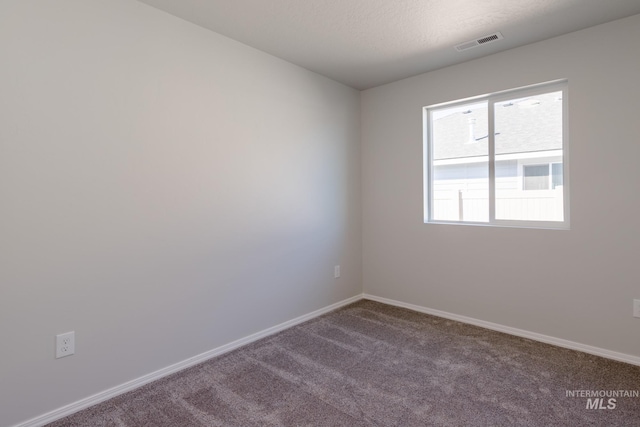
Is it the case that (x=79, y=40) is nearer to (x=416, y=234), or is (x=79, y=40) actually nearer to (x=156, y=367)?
(x=156, y=367)

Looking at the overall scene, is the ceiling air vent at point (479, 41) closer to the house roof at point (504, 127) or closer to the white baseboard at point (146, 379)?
the house roof at point (504, 127)

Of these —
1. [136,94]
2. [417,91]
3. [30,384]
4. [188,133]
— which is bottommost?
[30,384]

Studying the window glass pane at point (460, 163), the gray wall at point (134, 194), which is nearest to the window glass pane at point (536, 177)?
the window glass pane at point (460, 163)

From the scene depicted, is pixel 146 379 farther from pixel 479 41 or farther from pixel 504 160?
pixel 479 41

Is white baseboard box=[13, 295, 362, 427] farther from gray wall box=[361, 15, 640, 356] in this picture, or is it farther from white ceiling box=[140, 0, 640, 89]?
white ceiling box=[140, 0, 640, 89]

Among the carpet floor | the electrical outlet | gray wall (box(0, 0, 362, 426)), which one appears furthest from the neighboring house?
the electrical outlet

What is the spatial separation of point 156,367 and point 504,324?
274 centimetres

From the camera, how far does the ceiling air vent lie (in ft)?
8.35

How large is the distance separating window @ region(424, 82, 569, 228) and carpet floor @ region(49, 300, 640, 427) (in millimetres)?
1095

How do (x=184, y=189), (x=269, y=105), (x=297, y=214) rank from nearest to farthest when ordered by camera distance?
(x=184, y=189) < (x=269, y=105) < (x=297, y=214)

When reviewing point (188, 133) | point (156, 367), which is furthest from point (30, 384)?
point (188, 133)

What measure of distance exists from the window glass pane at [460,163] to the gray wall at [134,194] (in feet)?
4.54

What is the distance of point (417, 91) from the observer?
11.0 feet

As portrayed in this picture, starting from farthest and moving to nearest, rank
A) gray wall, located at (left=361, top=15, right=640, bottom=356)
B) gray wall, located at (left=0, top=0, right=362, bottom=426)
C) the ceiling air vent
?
the ceiling air vent
gray wall, located at (left=361, top=15, right=640, bottom=356)
gray wall, located at (left=0, top=0, right=362, bottom=426)
